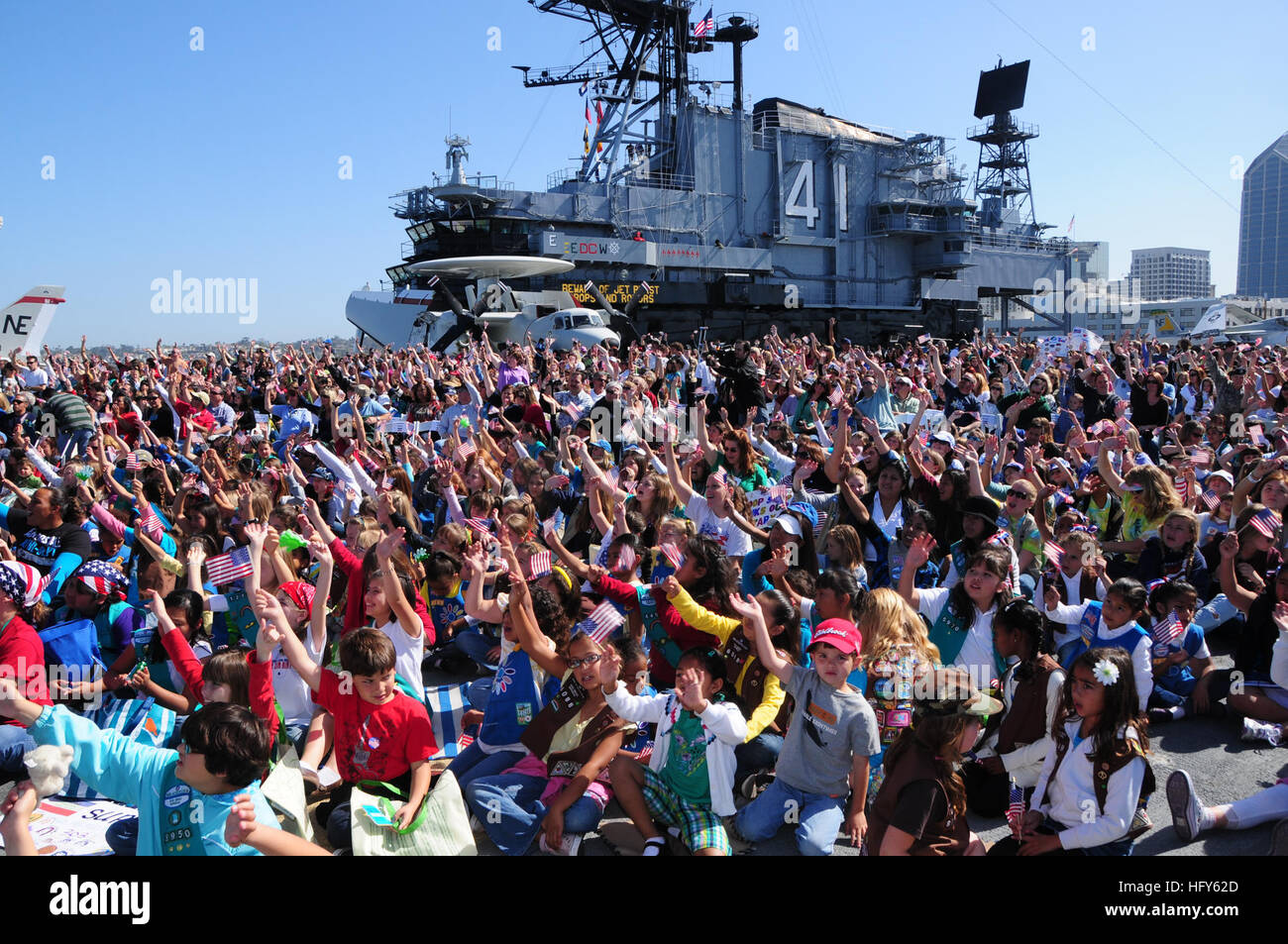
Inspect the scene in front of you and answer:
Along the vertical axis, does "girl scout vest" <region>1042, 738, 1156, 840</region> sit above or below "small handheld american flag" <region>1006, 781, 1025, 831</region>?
above

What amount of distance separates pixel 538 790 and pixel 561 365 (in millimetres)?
14566

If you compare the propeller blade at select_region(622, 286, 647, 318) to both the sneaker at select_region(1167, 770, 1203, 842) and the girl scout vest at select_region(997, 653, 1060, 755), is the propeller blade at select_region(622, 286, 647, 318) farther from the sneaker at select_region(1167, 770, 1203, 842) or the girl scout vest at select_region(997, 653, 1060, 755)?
the sneaker at select_region(1167, 770, 1203, 842)

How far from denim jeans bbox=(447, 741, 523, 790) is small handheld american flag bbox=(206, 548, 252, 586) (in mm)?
1534

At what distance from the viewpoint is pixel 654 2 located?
131 ft

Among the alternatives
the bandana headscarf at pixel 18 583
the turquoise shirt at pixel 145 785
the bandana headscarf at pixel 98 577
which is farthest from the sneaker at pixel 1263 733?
the bandana headscarf at pixel 18 583

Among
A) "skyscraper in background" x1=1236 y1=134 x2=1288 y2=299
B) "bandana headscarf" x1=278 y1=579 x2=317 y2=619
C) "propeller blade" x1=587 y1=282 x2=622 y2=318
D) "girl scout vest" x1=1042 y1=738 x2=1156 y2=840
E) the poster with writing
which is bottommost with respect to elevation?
the poster with writing

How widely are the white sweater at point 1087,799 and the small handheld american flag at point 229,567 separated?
407 cm

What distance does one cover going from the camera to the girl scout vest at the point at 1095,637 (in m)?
4.77

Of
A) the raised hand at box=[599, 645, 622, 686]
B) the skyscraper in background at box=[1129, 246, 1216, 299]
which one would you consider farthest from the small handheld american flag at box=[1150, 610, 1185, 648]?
the skyscraper in background at box=[1129, 246, 1216, 299]

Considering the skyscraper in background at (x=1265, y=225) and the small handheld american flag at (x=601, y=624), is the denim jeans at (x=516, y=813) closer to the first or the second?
the small handheld american flag at (x=601, y=624)

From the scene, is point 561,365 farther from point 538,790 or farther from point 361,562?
point 538,790

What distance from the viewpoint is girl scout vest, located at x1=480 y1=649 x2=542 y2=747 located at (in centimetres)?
486

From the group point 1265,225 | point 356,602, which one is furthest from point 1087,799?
point 1265,225

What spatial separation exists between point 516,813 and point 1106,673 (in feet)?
8.57
